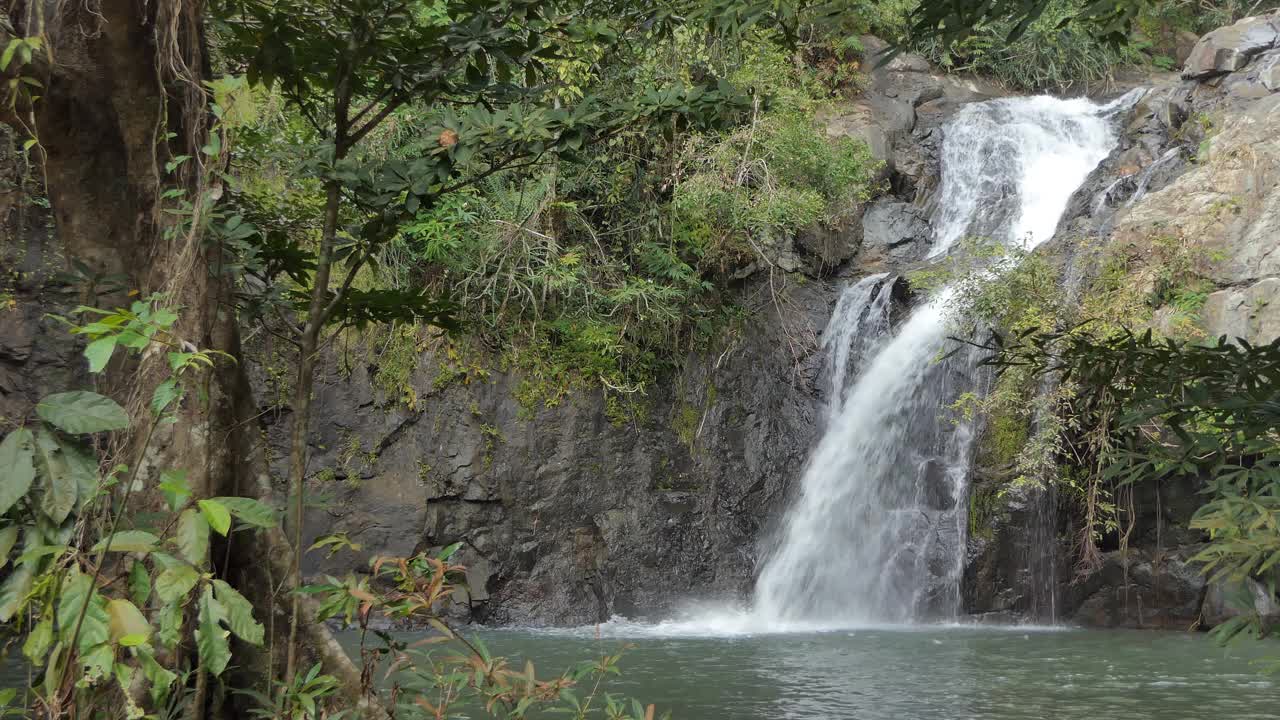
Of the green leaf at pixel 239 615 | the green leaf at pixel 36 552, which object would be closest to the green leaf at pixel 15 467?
the green leaf at pixel 36 552

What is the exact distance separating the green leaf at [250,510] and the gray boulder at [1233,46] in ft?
46.0

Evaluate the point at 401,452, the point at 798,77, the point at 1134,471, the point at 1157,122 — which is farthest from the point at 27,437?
the point at 1157,122

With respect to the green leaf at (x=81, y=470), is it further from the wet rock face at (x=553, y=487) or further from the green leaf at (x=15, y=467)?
the wet rock face at (x=553, y=487)

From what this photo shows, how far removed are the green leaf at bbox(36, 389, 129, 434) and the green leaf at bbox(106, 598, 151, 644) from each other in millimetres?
389

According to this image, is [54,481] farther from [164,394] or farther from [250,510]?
[250,510]

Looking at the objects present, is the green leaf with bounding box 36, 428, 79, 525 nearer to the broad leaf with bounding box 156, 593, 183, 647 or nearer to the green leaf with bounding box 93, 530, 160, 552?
the green leaf with bounding box 93, 530, 160, 552

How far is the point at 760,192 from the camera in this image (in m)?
11.2

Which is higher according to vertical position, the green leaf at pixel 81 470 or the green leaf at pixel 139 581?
the green leaf at pixel 81 470

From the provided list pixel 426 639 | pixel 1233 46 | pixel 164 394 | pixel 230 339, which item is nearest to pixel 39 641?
pixel 164 394

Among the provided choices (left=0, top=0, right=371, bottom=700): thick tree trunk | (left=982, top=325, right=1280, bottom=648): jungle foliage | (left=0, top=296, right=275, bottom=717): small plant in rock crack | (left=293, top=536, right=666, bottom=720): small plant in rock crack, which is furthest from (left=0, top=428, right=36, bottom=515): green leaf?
(left=982, top=325, right=1280, bottom=648): jungle foliage

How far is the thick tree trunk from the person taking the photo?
10.2 ft

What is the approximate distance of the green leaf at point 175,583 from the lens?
7.81ft

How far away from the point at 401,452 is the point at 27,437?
904 cm

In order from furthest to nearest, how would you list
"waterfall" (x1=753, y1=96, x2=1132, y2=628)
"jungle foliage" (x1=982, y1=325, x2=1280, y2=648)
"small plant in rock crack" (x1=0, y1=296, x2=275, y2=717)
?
1. "waterfall" (x1=753, y1=96, x2=1132, y2=628)
2. "jungle foliage" (x1=982, y1=325, x2=1280, y2=648)
3. "small plant in rock crack" (x1=0, y1=296, x2=275, y2=717)
